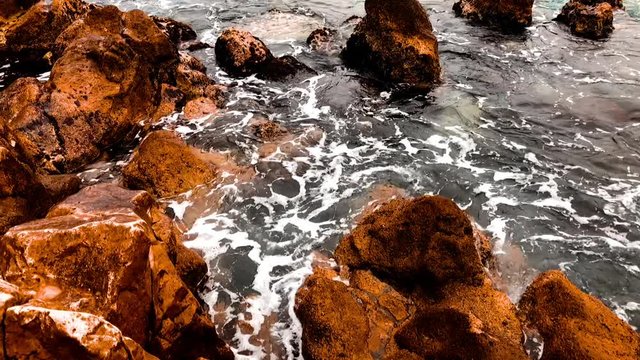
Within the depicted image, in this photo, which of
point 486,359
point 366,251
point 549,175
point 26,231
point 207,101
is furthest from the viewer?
point 207,101

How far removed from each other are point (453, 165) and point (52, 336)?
8.52m

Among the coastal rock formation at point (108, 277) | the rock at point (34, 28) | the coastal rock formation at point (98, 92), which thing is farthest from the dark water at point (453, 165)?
the rock at point (34, 28)

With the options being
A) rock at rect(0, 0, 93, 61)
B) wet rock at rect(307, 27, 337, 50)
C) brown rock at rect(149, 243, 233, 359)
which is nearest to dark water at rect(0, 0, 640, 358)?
wet rock at rect(307, 27, 337, 50)

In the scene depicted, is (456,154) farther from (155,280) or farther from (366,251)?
(155,280)

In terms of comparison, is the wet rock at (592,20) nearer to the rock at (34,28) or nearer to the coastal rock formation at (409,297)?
the coastal rock formation at (409,297)

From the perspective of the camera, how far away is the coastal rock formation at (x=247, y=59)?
13844 millimetres

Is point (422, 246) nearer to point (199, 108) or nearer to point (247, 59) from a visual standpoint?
point (199, 108)

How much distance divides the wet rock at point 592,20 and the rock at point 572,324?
45.7ft

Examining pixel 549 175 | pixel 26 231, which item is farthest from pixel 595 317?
pixel 26 231

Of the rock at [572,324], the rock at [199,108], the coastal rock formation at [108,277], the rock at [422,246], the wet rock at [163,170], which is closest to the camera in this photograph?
the coastal rock formation at [108,277]

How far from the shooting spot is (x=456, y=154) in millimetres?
10367

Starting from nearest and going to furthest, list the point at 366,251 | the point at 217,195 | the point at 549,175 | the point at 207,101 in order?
the point at 366,251, the point at 217,195, the point at 549,175, the point at 207,101

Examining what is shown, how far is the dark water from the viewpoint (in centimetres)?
730

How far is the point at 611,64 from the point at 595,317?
12.1 meters
